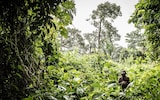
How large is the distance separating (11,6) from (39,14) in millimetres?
248

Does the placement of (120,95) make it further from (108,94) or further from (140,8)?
(140,8)

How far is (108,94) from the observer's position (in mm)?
2051

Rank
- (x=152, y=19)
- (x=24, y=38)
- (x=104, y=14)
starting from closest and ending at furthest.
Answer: (x=24, y=38) < (x=152, y=19) < (x=104, y=14)

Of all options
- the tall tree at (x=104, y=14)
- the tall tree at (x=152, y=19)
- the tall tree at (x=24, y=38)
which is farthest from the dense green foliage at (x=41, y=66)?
the tall tree at (x=104, y=14)

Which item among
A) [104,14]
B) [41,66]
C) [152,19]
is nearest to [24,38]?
[41,66]

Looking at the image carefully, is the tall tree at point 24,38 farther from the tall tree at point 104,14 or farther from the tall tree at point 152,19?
the tall tree at point 104,14

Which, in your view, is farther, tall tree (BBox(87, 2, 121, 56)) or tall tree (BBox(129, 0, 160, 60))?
tall tree (BBox(87, 2, 121, 56))

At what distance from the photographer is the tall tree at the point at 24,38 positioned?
2.13 m

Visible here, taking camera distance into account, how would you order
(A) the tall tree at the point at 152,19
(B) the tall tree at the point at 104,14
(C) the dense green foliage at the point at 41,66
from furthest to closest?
(B) the tall tree at the point at 104,14, (A) the tall tree at the point at 152,19, (C) the dense green foliage at the point at 41,66

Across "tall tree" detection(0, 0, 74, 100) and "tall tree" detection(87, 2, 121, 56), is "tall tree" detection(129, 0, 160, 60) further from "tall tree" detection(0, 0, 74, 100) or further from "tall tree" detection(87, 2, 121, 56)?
"tall tree" detection(87, 2, 121, 56)

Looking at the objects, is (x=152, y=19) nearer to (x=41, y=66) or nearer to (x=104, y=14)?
(x=41, y=66)

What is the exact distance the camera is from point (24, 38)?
7.63 ft

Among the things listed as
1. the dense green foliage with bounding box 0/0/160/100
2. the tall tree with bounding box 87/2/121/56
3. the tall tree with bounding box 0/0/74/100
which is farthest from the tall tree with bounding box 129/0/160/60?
the tall tree with bounding box 87/2/121/56

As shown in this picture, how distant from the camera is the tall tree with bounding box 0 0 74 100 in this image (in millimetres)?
2135
